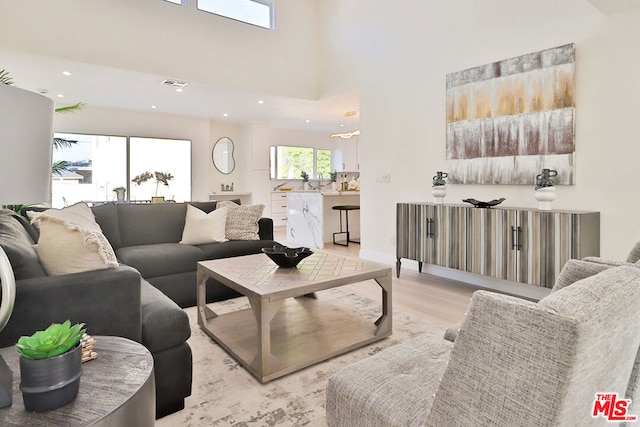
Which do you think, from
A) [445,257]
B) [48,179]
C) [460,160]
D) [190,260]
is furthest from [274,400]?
[460,160]

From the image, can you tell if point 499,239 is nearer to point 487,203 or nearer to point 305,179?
point 487,203

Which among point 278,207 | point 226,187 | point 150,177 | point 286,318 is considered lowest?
point 286,318

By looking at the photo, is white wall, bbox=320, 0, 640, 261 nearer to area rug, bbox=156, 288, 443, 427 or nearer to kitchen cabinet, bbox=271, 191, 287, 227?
area rug, bbox=156, 288, 443, 427

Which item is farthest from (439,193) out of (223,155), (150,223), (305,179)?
(223,155)

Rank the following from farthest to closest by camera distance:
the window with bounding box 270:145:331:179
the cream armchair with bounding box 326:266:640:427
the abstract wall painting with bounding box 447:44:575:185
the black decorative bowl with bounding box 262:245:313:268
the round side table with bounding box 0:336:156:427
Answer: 1. the window with bounding box 270:145:331:179
2. the abstract wall painting with bounding box 447:44:575:185
3. the black decorative bowl with bounding box 262:245:313:268
4. the round side table with bounding box 0:336:156:427
5. the cream armchair with bounding box 326:266:640:427

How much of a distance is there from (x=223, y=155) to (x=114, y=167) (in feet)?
7.51

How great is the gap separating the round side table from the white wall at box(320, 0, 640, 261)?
3.41 meters

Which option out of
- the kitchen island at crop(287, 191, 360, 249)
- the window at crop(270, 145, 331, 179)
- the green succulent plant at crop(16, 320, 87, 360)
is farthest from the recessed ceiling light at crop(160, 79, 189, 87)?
the green succulent plant at crop(16, 320, 87, 360)

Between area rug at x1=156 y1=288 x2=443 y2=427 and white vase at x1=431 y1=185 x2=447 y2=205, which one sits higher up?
white vase at x1=431 y1=185 x2=447 y2=205

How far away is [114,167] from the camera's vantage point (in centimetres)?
671

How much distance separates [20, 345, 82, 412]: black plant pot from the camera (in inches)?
34.4

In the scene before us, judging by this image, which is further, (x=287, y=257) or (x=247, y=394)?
(x=287, y=257)

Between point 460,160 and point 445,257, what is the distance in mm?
1075

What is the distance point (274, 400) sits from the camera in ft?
5.70
